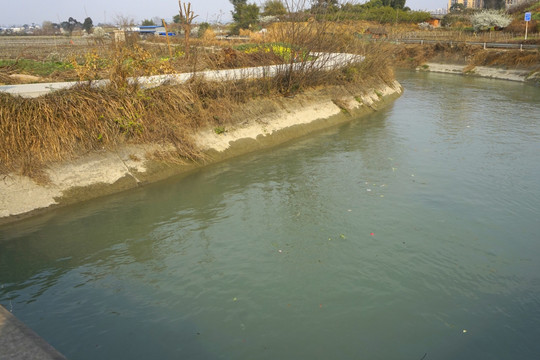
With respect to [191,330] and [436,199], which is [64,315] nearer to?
[191,330]

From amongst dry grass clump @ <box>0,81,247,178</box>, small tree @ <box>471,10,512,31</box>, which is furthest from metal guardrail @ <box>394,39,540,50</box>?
dry grass clump @ <box>0,81,247,178</box>

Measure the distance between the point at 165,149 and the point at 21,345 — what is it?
786 centimetres

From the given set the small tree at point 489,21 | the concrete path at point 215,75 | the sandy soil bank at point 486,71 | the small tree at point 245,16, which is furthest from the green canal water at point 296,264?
the small tree at point 489,21

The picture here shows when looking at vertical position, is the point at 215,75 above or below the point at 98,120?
above

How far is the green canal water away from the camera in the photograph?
573 centimetres

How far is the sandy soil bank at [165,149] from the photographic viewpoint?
9.32m

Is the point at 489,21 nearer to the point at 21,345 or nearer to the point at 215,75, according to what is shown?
the point at 215,75

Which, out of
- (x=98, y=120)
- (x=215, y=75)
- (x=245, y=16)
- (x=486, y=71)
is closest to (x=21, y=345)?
(x=98, y=120)

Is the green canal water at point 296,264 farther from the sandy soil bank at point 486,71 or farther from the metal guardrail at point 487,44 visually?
the metal guardrail at point 487,44

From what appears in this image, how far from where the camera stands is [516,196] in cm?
1010

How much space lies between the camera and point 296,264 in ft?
24.4

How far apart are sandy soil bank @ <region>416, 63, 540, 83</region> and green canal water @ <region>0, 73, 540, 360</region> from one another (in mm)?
19605

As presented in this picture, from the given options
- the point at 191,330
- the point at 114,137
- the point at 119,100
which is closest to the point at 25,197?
the point at 114,137

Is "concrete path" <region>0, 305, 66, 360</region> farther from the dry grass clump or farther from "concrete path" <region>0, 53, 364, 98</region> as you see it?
"concrete path" <region>0, 53, 364, 98</region>
